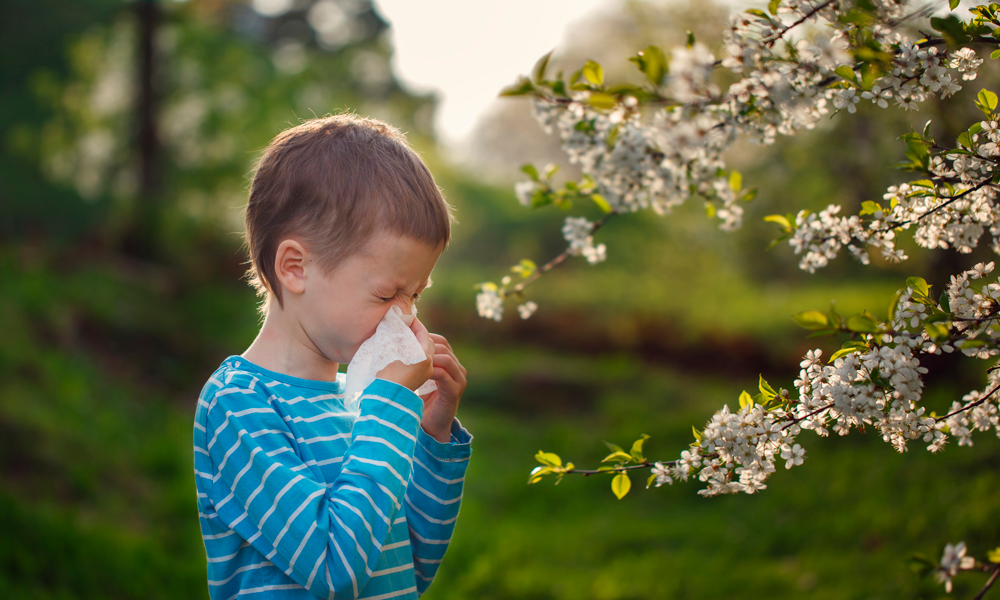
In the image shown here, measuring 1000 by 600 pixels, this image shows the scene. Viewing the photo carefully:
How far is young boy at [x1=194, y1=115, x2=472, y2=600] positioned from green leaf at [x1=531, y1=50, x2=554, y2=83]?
0.37 m

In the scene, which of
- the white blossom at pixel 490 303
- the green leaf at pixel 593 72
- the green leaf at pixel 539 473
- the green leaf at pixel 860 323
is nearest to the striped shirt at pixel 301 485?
the green leaf at pixel 539 473

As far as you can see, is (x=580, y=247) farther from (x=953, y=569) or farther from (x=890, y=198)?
(x=953, y=569)

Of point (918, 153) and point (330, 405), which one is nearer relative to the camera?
point (918, 153)

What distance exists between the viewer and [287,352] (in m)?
1.60

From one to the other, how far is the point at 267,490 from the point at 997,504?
3.89 m

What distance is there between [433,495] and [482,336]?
7.85 meters

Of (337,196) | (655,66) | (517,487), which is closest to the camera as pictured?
(655,66)

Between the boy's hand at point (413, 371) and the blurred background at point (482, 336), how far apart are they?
1.36 m

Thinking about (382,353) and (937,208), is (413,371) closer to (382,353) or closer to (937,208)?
(382,353)

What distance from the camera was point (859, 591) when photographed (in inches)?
137

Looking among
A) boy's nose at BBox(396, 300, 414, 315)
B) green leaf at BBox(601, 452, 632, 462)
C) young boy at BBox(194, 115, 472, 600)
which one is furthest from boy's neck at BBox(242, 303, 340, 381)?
green leaf at BBox(601, 452, 632, 462)

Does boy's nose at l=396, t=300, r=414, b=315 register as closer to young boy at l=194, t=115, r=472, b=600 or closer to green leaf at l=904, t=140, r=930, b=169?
young boy at l=194, t=115, r=472, b=600

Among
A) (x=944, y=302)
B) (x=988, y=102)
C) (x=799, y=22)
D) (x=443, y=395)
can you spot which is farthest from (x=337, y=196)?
(x=988, y=102)

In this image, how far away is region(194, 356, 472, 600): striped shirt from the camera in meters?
1.30
